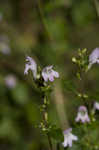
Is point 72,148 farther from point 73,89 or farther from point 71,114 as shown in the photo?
point 71,114

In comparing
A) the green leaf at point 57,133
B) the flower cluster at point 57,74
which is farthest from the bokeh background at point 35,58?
the green leaf at point 57,133

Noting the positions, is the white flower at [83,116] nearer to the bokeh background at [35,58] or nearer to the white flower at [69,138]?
the white flower at [69,138]

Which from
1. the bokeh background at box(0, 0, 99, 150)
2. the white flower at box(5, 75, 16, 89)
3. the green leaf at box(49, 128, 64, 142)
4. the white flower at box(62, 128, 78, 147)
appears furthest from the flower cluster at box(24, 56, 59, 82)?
the white flower at box(5, 75, 16, 89)

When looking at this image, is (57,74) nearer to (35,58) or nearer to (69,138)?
(69,138)

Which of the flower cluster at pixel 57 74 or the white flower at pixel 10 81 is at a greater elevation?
the white flower at pixel 10 81

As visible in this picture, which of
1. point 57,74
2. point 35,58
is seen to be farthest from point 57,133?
point 35,58

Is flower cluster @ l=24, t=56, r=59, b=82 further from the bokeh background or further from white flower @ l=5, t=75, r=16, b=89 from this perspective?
white flower @ l=5, t=75, r=16, b=89

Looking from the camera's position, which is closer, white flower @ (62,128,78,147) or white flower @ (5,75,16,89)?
white flower @ (62,128,78,147)

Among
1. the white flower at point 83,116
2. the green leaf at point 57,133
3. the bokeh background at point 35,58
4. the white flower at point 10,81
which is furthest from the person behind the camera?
the white flower at point 10,81
